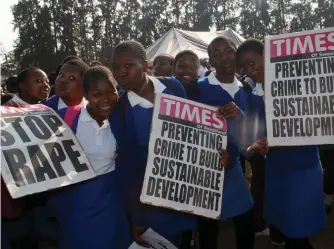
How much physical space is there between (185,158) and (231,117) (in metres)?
0.50

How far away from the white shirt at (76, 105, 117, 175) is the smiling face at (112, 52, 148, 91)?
1.00 feet

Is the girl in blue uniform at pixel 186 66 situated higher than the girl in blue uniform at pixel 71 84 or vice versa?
the girl in blue uniform at pixel 186 66

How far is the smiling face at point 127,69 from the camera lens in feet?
7.63

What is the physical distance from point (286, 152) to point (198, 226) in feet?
3.09

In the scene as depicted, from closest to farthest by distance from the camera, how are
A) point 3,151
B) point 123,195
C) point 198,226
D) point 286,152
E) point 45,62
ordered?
point 3,151
point 123,195
point 286,152
point 198,226
point 45,62

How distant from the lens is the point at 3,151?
5.98ft

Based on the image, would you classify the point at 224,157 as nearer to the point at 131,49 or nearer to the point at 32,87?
the point at 131,49

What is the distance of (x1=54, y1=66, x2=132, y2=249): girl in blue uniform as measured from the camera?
2.14 metres

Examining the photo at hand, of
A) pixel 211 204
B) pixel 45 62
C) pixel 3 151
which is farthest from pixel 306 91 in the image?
pixel 45 62

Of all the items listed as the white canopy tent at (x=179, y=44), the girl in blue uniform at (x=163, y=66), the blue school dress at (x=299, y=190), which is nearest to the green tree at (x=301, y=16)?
the white canopy tent at (x=179, y=44)

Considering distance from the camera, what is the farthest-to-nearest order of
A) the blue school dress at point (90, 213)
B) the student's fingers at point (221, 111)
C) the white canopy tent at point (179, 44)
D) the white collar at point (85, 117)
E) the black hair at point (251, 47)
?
1. the white canopy tent at point (179, 44)
2. the black hair at point (251, 47)
3. the student's fingers at point (221, 111)
4. the white collar at point (85, 117)
5. the blue school dress at point (90, 213)

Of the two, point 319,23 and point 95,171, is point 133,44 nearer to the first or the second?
point 95,171

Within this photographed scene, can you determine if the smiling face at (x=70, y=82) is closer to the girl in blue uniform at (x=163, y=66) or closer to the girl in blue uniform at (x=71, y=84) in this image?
the girl in blue uniform at (x=71, y=84)

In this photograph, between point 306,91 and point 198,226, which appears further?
point 198,226
